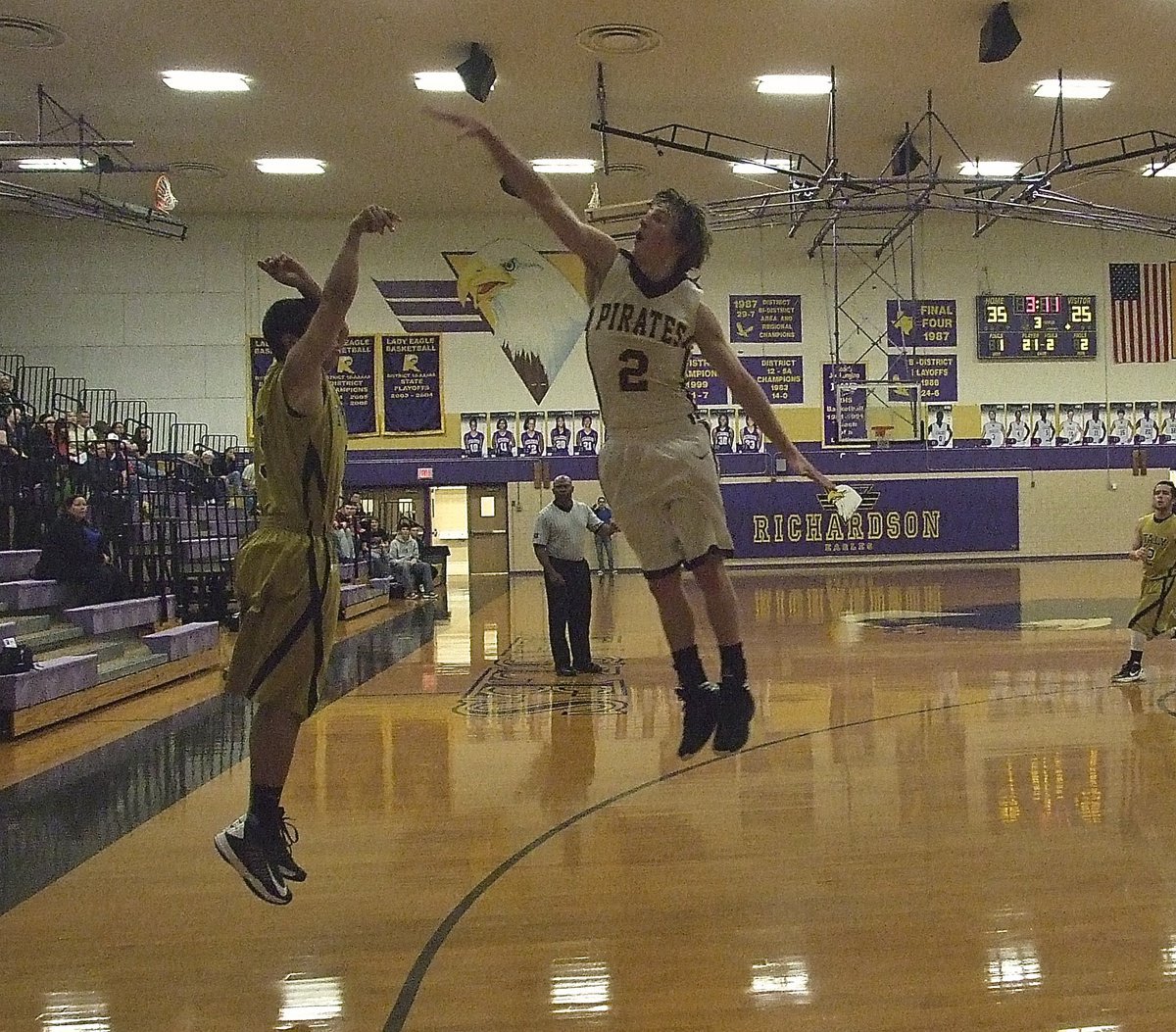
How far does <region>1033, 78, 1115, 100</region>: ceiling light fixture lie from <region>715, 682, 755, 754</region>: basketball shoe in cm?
1358

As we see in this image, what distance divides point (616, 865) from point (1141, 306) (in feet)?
70.0

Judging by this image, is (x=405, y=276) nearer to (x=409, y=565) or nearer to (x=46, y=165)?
(x=409, y=565)

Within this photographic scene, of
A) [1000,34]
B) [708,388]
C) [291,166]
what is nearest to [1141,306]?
[708,388]

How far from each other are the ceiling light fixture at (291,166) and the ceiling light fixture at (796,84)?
728 cm

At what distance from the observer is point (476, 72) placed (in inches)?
508

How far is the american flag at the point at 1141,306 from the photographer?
21.5 m

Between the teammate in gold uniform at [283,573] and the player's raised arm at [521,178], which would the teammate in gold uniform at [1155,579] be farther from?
the teammate in gold uniform at [283,573]

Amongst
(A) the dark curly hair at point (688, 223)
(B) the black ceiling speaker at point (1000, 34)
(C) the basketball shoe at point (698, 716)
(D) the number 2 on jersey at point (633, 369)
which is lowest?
(C) the basketball shoe at point (698, 716)

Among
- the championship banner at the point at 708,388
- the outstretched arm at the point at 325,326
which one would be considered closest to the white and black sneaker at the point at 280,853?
the outstretched arm at the point at 325,326

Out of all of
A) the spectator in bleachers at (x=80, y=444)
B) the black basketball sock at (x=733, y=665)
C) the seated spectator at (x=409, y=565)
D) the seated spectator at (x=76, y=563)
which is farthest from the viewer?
the seated spectator at (x=409, y=565)

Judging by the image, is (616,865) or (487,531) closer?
(616,865)

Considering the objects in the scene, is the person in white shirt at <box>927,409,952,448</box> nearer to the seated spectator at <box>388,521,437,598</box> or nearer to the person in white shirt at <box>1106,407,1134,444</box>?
the person in white shirt at <box>1106,407,1134,444</box>

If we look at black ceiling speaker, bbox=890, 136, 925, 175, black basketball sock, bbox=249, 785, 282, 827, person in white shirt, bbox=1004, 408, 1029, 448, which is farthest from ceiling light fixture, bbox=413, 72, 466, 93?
person in white shirt, bbox=1004, 408, 1029, 448

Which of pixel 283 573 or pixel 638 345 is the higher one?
pixel 638 345
